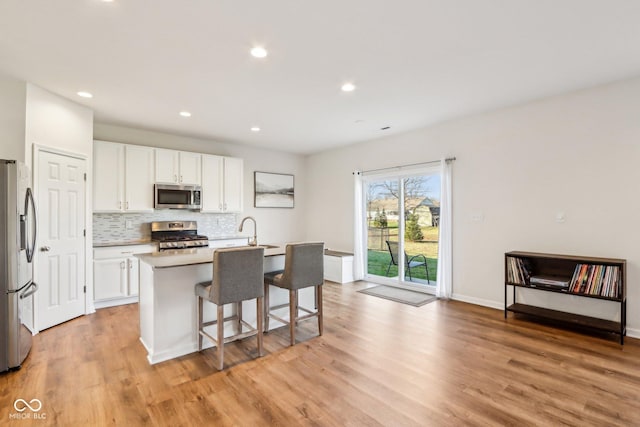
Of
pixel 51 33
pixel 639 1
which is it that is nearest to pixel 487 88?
pixel 639 1

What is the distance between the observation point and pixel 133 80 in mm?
3164

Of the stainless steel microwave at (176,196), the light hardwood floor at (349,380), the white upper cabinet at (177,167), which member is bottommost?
the light hardwood floor at (349,380)

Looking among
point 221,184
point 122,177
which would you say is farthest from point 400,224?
point 122,177

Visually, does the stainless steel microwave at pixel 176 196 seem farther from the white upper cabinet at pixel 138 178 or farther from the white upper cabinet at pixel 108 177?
the white upper cabinet at pixel 108 177

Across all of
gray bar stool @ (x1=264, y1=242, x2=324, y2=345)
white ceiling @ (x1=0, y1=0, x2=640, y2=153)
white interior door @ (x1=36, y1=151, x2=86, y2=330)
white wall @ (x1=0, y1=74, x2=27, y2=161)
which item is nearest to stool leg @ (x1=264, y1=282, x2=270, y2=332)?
gray bar stool @ (x1=264, y1=242, x2=324, y2=345)

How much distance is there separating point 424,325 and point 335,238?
310 centimetres

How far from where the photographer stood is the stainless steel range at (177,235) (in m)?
4.78

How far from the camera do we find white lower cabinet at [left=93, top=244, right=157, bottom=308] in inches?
166

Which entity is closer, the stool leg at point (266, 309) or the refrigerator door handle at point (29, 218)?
the refrigerator door handle at point (29, 218)

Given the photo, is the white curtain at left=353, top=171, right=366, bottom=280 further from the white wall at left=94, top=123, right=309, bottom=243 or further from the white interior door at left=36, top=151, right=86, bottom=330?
the white interior door at left=36, top=151, right=86, bottom=330

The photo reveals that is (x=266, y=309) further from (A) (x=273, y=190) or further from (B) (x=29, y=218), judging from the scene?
(A) (x=273, y=190)

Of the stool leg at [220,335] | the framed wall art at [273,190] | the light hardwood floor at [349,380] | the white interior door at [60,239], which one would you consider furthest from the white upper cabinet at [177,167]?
the stool leg at [220,335]

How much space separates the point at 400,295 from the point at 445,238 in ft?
3.67

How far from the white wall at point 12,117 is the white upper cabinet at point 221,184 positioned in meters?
2.39
